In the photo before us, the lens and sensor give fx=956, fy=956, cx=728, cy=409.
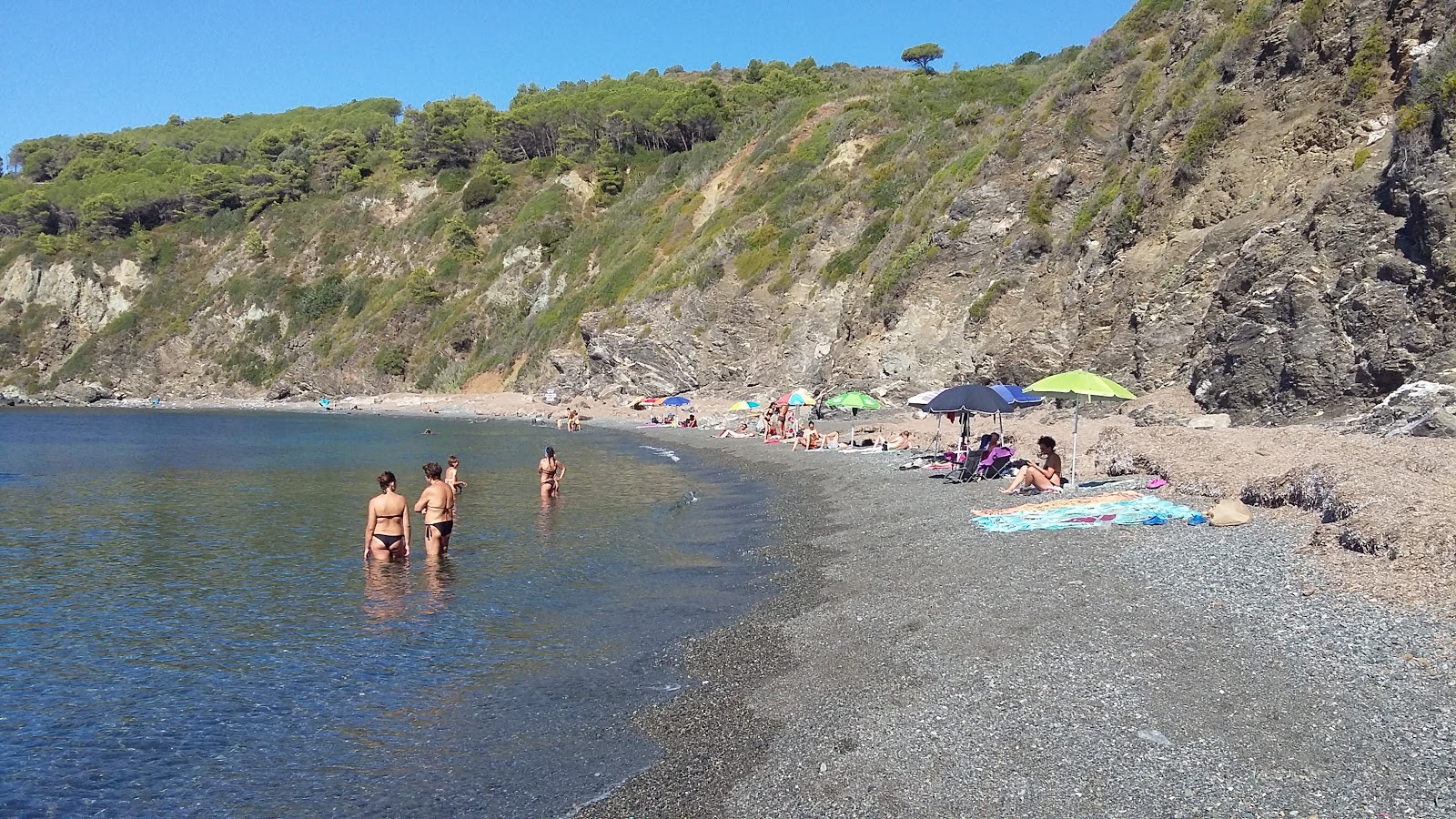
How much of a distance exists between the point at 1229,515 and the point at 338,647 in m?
10.1

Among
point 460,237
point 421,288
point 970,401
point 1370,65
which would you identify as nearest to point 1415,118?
point 1370,65

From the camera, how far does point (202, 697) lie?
27.0ft

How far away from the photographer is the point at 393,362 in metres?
73.3

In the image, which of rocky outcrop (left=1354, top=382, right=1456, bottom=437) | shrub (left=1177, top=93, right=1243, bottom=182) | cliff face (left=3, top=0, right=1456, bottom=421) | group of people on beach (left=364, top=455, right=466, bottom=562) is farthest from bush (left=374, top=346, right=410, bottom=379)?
rocky outcrop (left=1354, top=382, right=1456, bottom=437)

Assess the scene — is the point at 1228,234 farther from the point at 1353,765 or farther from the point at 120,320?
the point at 120,320

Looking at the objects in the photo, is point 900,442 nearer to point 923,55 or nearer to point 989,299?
point 989,299

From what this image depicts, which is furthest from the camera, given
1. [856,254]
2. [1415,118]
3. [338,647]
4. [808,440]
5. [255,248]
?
[255,248]

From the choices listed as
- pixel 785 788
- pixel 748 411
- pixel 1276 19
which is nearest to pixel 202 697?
pixel 785 788

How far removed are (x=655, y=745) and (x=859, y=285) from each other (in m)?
36.6

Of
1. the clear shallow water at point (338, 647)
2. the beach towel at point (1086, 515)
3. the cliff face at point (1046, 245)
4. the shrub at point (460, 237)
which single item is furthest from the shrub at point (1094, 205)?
the shrub at point (460, 237)

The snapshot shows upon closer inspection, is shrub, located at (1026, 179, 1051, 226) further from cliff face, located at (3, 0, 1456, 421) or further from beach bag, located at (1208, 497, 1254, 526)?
beach bag, located at (1208, 497, 1254, 526)

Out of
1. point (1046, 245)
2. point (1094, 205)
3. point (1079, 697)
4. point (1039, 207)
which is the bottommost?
point (1079, 697)

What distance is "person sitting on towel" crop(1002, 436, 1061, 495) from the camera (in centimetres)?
1548

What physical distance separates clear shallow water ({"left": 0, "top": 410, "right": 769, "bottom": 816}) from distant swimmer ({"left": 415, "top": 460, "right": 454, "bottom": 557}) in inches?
19.7
